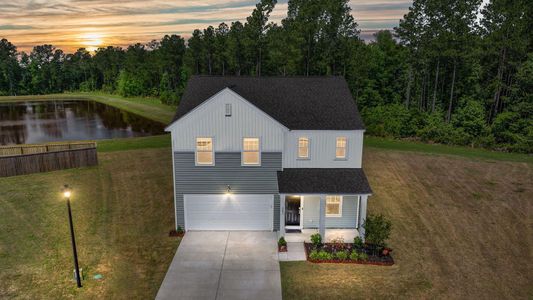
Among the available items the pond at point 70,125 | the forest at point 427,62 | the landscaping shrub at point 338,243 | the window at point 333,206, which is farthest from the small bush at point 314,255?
the pond at point 70,125

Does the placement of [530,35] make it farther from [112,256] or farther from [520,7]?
[112,256]

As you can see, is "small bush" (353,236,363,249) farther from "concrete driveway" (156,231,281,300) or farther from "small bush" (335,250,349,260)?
"concrete driveway" (156,231,281,300)

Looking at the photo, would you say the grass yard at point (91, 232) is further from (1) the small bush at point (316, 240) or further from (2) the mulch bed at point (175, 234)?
(1) the small bush at point (316, 240)

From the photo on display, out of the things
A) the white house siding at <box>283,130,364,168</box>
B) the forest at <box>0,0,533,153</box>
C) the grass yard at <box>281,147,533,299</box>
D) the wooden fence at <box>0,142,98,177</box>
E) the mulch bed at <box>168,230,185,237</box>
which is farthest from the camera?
the forest at <box>0,0,533,153</box>

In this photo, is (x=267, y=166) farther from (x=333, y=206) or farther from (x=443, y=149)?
(x=443, y=149)

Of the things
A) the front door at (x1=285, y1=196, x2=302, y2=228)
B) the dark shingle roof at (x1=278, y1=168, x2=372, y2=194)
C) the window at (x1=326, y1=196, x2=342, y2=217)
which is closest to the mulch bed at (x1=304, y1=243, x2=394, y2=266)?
the front door at (x1=285, y1=196, x2=302, y2=228)
